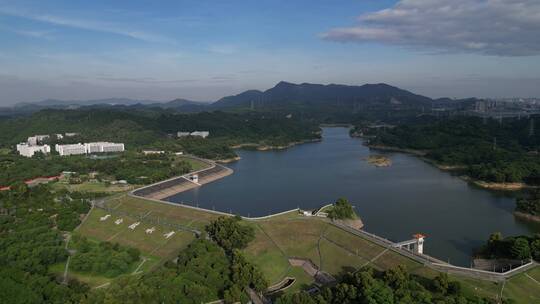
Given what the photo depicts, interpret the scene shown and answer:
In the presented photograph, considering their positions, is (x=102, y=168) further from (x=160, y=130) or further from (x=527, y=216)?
(x=527, y=216)

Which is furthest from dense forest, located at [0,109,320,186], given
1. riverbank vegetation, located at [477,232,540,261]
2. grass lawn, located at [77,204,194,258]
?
riverbank vegetation, located at [477,232,540,261]

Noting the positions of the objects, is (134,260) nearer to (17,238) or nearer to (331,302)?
(17,238)

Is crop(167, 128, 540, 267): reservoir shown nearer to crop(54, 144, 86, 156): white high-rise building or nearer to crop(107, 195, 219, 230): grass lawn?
crop(107, 195, 219, 230): grass lawn

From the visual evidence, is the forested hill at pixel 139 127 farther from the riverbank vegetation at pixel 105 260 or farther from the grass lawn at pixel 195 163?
the riverbank vegetation at pixel 105 260

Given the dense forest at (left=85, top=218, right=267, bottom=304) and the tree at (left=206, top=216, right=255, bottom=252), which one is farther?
the tree at (left=206, top=216, right=255, bottom=252)

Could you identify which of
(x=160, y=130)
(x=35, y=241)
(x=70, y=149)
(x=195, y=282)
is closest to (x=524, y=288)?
(x=195, y=282)
